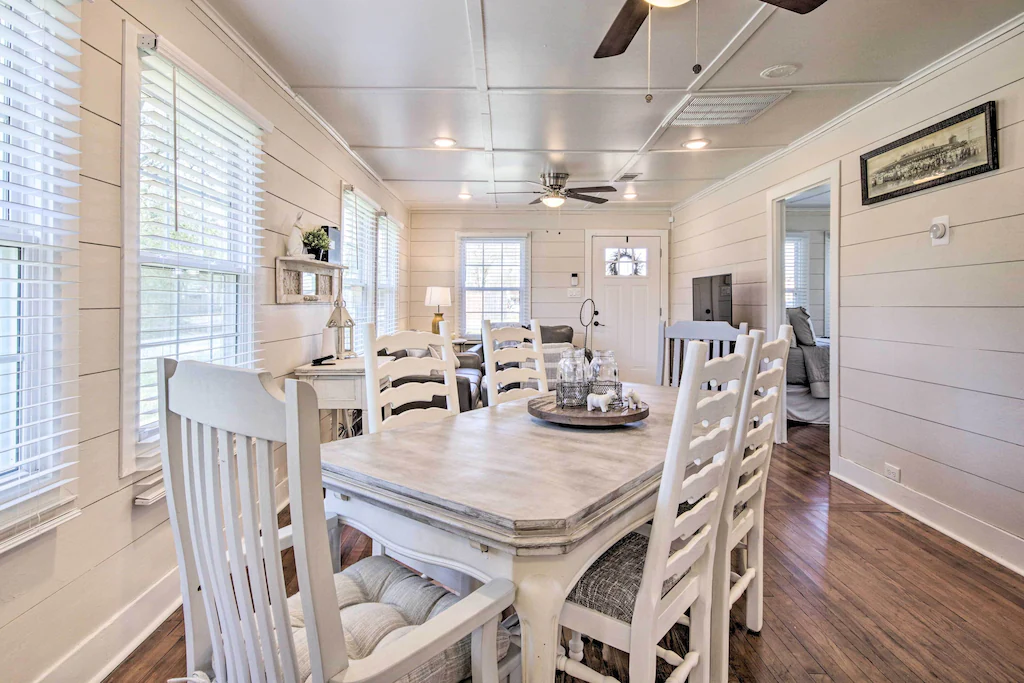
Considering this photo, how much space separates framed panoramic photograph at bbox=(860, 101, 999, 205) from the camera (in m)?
2.53

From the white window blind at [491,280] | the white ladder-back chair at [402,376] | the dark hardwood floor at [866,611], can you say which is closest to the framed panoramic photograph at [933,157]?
the dark hardwood floor at [866,611]

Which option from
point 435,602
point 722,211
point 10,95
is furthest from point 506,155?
point 435,602

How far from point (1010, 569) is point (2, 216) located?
4.05 m

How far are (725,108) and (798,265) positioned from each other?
4582 mm

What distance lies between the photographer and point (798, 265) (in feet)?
23.4

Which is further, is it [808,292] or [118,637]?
[808,292]

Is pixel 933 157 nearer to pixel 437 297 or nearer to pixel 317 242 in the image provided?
pixel 317 242

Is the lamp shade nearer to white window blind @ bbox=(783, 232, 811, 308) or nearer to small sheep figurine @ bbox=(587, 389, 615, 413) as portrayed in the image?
small sheep figurine @ bbox=(587, 389, 615, 413)

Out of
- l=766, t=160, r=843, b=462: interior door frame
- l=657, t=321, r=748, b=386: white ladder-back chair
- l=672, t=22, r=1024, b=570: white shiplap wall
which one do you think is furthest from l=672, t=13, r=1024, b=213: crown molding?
l=657, t=321, r=748, b=386: white ladder-back chair

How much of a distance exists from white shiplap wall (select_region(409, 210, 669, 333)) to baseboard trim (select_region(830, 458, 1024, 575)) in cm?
400

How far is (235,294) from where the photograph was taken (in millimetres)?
2580

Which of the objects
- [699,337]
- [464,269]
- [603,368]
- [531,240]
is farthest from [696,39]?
[464,269]

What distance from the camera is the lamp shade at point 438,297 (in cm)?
627

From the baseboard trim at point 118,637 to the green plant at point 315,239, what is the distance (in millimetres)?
1950
